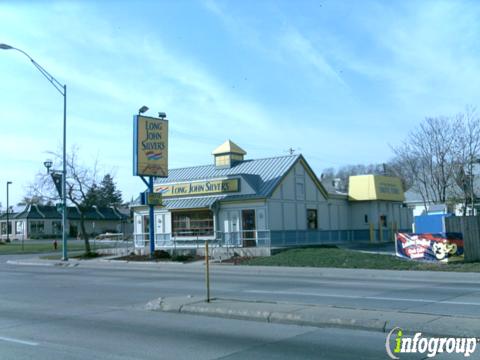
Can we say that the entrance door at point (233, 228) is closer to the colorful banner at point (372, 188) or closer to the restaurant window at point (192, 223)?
the restaurant window at point (192, 223)

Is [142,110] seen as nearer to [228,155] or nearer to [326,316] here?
[228,155]

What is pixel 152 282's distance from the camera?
20734 mm

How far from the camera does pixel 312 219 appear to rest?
3897cm

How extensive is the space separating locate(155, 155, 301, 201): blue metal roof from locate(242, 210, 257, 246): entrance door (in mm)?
1514

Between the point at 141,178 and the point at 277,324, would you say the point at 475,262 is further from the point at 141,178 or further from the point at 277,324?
the point at 141,178

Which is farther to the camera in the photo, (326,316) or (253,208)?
(253,208)

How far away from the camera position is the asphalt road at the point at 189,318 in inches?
337

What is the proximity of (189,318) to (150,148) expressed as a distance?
76.3 feet

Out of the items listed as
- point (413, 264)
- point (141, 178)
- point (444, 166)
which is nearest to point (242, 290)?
point (413, 264)

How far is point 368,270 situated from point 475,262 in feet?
15.0

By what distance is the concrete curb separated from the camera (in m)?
9.27

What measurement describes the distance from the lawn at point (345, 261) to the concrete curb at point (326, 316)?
12729 mm

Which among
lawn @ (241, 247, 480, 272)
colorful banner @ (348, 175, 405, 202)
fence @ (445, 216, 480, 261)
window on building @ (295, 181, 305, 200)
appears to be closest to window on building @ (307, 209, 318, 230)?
window on building @ (295, 181, 305, 200)

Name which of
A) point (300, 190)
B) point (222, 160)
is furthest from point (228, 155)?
point (300, 190)
